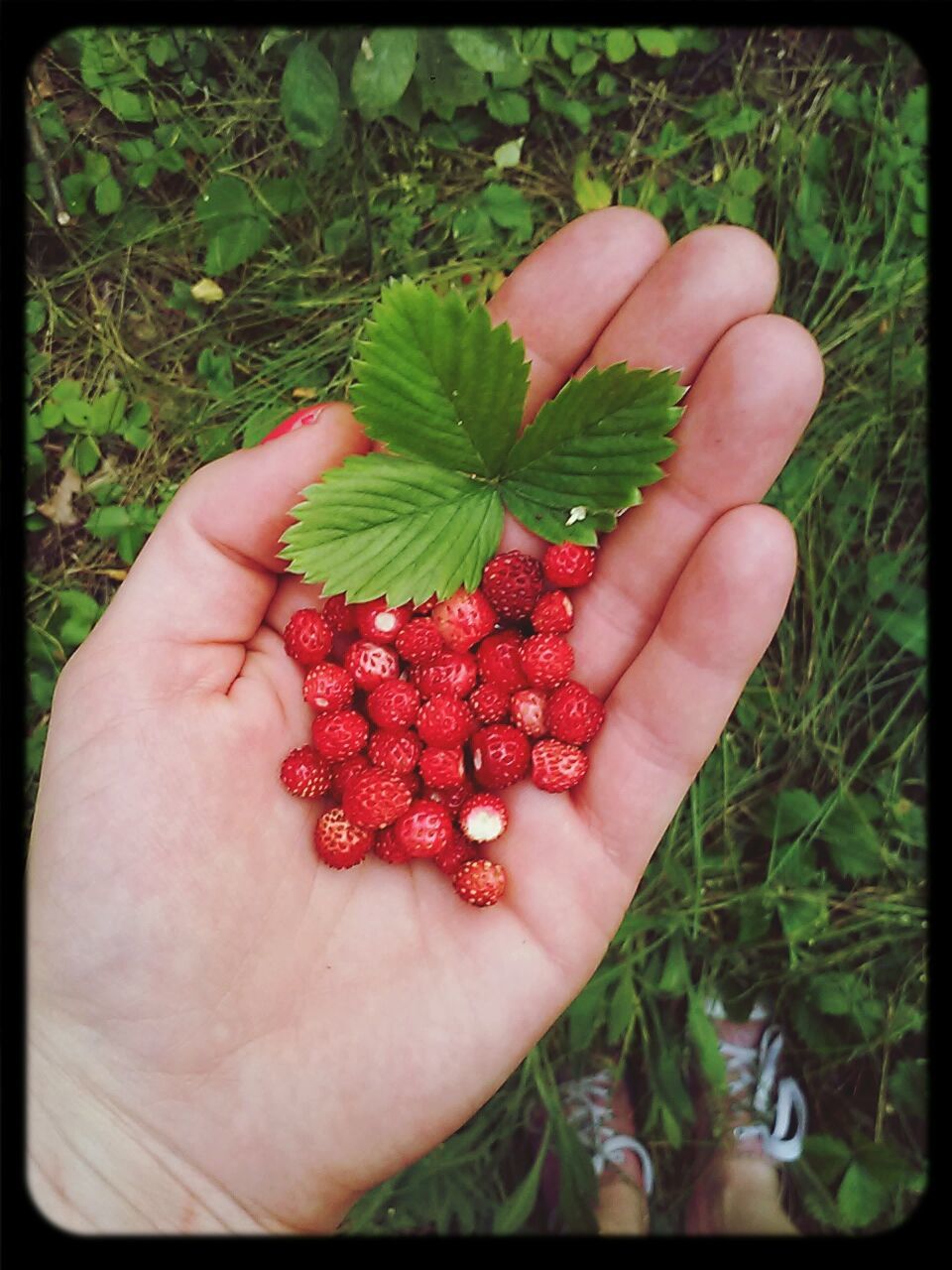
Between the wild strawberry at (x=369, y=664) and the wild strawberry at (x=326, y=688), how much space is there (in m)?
0.03

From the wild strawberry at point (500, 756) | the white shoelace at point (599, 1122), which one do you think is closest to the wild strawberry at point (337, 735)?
the wild strawberry at point (500, 756)

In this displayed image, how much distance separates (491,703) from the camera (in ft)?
6.68

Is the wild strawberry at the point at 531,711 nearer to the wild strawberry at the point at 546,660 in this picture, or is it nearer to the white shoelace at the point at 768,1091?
the wild strawberry at the point at 546,660

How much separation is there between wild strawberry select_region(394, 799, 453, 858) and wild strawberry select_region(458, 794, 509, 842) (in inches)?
1.4

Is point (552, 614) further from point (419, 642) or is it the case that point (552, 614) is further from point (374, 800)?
point (374, 800)

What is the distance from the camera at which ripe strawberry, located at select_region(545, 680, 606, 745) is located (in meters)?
1.95

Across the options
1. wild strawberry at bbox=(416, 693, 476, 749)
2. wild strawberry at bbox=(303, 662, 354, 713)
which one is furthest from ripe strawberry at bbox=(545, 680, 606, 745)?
wild strawberry at bbox=(303, 662, 354, 713)

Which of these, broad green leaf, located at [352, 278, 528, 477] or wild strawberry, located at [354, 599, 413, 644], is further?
wild strawberry, located at [354, 599, 413, 644]

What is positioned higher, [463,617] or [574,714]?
[463,617]

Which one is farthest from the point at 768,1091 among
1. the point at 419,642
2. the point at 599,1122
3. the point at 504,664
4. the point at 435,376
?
the point at 435,376

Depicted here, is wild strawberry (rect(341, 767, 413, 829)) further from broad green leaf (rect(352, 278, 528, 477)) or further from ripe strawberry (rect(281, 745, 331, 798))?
broad green leaf (rect(352, 278, 528, 477))

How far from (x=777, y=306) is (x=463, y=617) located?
1.15 metres

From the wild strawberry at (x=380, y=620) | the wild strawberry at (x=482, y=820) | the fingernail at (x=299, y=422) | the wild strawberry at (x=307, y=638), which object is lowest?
the wild strawberry at (x=482, y=820)

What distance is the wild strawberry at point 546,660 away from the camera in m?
1.98
